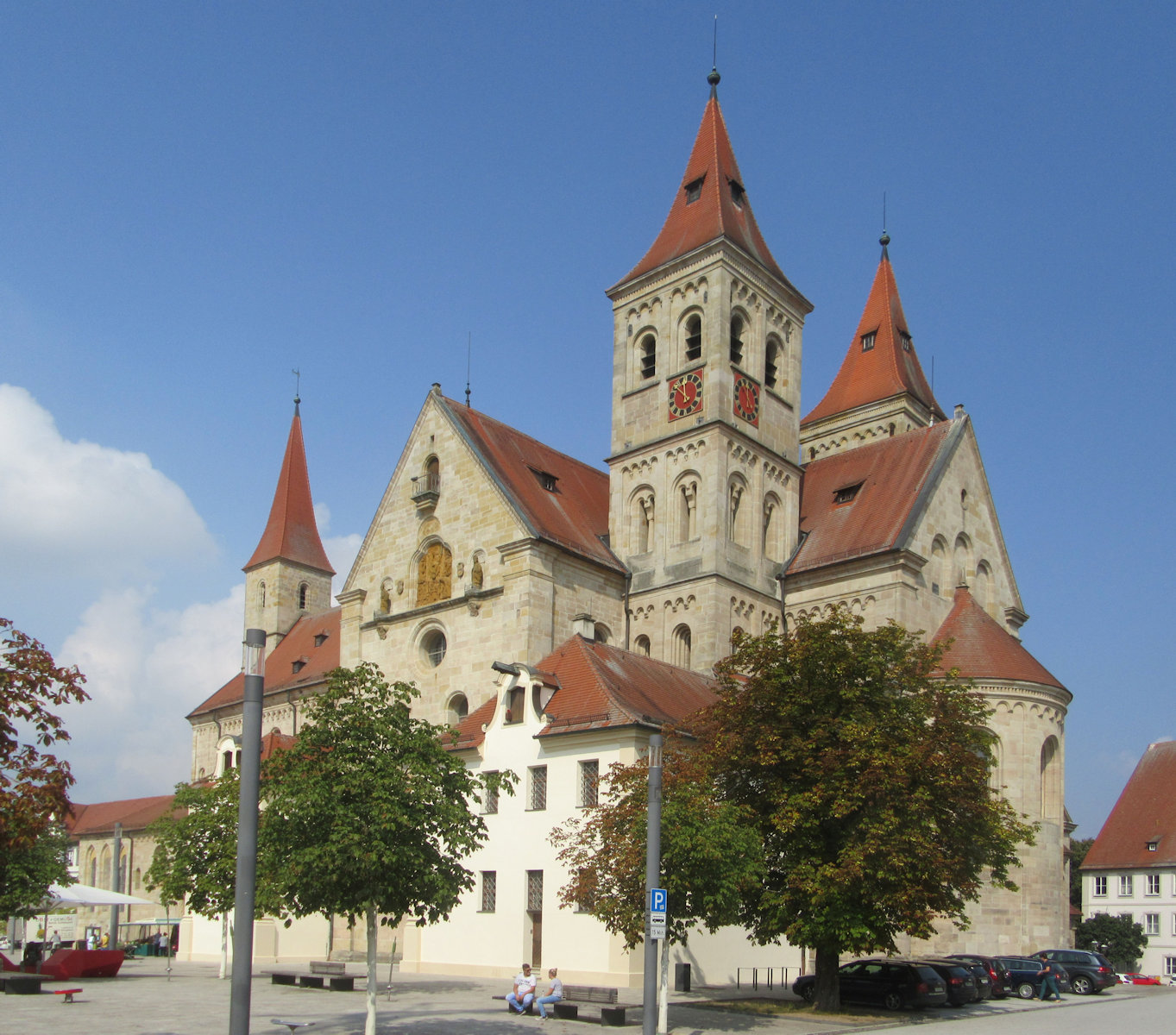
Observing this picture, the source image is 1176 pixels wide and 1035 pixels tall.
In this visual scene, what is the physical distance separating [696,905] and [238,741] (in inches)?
884

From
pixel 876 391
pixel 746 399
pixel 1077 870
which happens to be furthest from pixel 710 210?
pixel 1077 870

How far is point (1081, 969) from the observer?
3366 cm

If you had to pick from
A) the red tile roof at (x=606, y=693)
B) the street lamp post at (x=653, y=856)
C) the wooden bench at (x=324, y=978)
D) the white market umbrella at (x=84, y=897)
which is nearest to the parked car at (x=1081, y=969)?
the red tile roof at (x=606, y=693)

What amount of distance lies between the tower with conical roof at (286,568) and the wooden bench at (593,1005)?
139 ft

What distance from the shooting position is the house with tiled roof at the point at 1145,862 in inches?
2206

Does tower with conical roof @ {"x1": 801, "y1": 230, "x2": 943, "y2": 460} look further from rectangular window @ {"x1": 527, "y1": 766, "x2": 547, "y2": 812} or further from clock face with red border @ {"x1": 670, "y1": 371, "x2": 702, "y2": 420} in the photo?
rectangular window @ {"x1": 527, "y1": 766, "x2": 547, "y2": 812}

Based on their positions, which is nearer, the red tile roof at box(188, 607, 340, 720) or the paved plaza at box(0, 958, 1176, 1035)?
the paved plaza at box(0, 958, 1176, 1035)

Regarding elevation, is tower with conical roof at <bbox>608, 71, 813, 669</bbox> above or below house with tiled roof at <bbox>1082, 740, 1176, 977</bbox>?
above

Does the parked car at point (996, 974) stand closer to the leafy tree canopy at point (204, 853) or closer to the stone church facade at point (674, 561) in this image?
the stone church facade at point (674, 561)

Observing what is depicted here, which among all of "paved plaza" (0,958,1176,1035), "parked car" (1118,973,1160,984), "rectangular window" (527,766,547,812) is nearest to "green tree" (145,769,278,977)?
"paved plaza" (0,958,1176,1035)

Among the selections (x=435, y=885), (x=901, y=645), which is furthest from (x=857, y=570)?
(x=435, y=885)

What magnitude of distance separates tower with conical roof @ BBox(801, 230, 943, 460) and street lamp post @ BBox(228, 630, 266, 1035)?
48.0 m

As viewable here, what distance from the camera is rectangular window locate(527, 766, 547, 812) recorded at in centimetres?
3066

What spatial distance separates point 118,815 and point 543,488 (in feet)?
175
